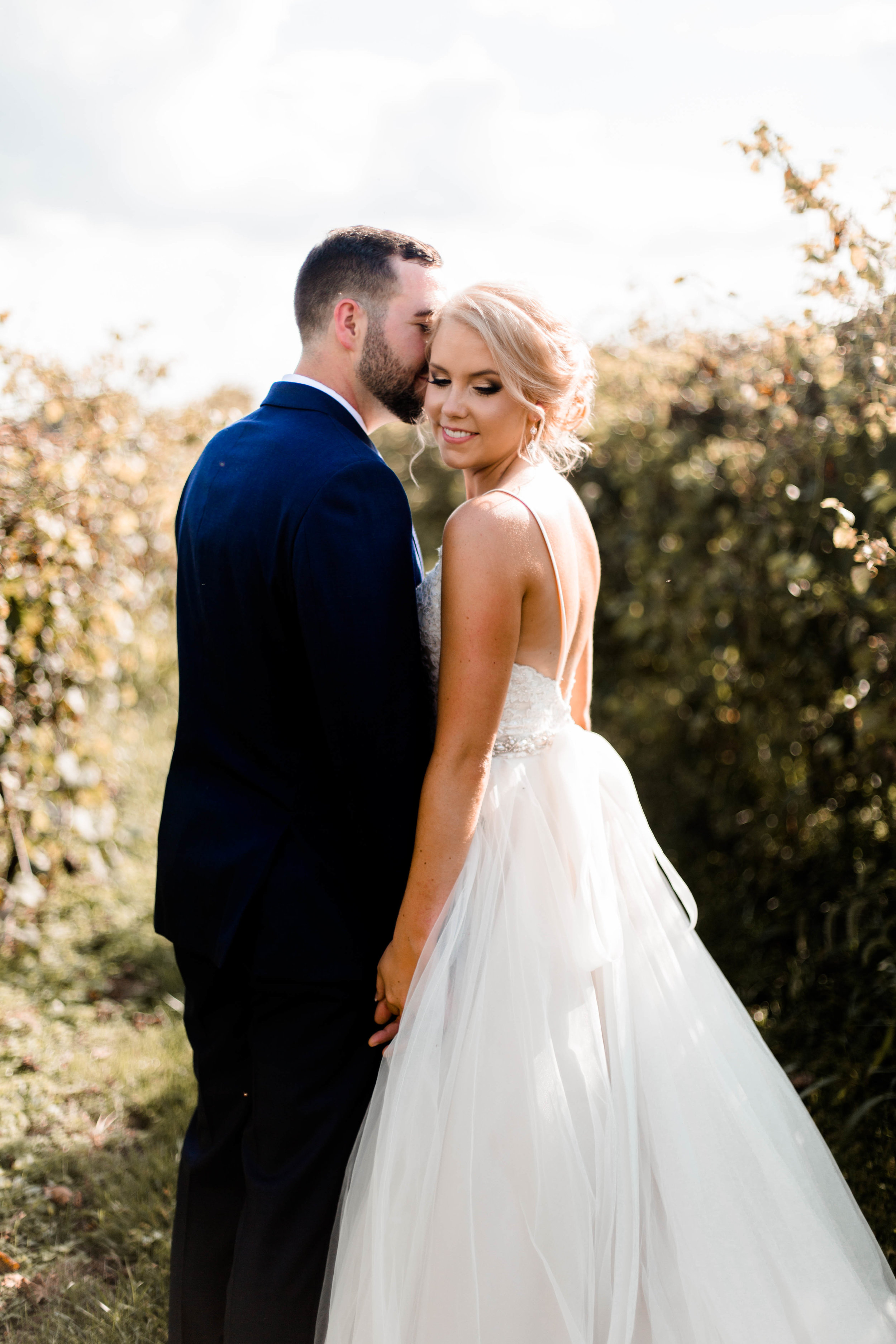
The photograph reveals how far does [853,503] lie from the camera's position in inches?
124

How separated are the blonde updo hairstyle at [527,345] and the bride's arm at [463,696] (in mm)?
303

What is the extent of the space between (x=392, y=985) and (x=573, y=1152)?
43cm

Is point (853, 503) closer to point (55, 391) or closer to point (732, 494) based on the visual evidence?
point (732, 494)

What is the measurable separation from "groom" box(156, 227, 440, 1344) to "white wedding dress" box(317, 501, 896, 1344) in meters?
0.12

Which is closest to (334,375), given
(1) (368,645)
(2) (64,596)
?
(1) (368,645)

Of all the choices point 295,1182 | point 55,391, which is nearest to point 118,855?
point 55,391

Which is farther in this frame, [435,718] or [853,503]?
[853,503]

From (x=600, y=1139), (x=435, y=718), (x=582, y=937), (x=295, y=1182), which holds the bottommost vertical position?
(x=295, y=1182)

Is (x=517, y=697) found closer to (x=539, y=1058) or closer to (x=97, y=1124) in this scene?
(x=539, y=1058)

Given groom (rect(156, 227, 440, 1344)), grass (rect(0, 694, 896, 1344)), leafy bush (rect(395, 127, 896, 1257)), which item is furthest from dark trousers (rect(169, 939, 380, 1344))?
leafy bush (rect(395, 127, 896, 1257))

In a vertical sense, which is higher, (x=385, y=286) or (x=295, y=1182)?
(x=385, y=286)

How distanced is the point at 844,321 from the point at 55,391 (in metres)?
2.88

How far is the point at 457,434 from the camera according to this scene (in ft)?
6.82

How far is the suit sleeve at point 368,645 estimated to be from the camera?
1.76 metres
